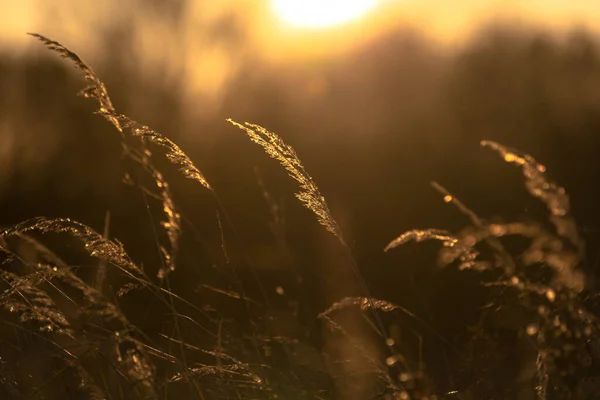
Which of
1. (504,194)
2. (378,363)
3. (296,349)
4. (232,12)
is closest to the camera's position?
(378,363)

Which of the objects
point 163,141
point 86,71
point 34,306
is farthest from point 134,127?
point 34,306

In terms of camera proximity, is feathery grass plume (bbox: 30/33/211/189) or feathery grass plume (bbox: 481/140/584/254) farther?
feathery grass plume (bbox: 30/33/211/189)

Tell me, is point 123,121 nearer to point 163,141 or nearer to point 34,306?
point 163,141

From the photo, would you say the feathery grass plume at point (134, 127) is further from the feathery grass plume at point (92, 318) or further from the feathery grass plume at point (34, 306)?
the feathery grass plume at point (34, 306)

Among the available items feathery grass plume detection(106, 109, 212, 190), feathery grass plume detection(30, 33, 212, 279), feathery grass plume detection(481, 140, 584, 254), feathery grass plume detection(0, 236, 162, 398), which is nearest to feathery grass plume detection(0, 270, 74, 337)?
feathery grass plume detection(0, 236, 162, 398)

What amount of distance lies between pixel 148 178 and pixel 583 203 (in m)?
3.96

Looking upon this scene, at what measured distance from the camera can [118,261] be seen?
8.21ft

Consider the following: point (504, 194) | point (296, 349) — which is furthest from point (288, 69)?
point (296, 349)

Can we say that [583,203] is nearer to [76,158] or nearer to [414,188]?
[414,188]

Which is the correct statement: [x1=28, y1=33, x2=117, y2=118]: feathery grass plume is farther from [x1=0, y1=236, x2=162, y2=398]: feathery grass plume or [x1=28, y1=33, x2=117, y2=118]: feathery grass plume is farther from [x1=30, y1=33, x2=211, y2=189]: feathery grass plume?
[x1=0, y1=236, x2=162, y2=398]: feathery grass plume

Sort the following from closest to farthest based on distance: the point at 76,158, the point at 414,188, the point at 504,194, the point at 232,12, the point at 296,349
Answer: the point at 296,349
the point at 504,194
the point at 414,188
the point at 76,158
the point at 232,12

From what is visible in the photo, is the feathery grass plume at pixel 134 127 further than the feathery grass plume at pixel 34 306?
Yes

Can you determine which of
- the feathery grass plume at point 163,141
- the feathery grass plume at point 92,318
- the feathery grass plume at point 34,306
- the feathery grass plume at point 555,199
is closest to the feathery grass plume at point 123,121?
the feathery grass plume at point 163,141

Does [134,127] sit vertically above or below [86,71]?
below
